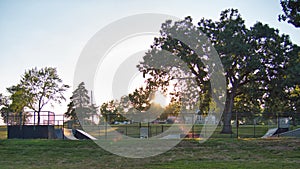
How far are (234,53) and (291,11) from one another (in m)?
13.3

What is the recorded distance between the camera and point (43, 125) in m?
30.7

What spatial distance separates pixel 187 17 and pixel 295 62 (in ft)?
35.8

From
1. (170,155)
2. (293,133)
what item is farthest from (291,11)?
(293,133)

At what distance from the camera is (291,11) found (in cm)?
2145

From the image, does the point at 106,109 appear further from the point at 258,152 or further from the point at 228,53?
the point at 258,152

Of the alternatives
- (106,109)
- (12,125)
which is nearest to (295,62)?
(12,125)

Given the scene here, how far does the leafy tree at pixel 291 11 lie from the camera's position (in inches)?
827

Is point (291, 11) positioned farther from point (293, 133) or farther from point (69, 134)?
point (69, 134)

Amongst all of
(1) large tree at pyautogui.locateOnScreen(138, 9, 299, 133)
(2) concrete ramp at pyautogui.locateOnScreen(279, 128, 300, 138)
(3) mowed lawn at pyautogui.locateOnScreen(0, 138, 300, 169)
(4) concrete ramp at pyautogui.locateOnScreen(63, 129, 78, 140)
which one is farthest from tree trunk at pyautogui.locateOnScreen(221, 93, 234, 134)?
(4) concrete ramp at pyautogui.locateOnScreen(63, 129, 78, 140)

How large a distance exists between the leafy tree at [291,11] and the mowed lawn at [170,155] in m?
6.59

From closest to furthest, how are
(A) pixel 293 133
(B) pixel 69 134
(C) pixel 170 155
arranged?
(C) pixel 170 155 → (B) pixel 69 134 → (A) pixel 293 133

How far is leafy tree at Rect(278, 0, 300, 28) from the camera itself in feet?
68.9

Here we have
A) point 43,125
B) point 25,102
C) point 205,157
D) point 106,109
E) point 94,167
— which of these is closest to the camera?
point 94,167

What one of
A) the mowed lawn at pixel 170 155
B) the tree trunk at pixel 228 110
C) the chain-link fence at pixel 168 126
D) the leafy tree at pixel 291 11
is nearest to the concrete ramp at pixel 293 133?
the chain-link fence at pixel 168 126
